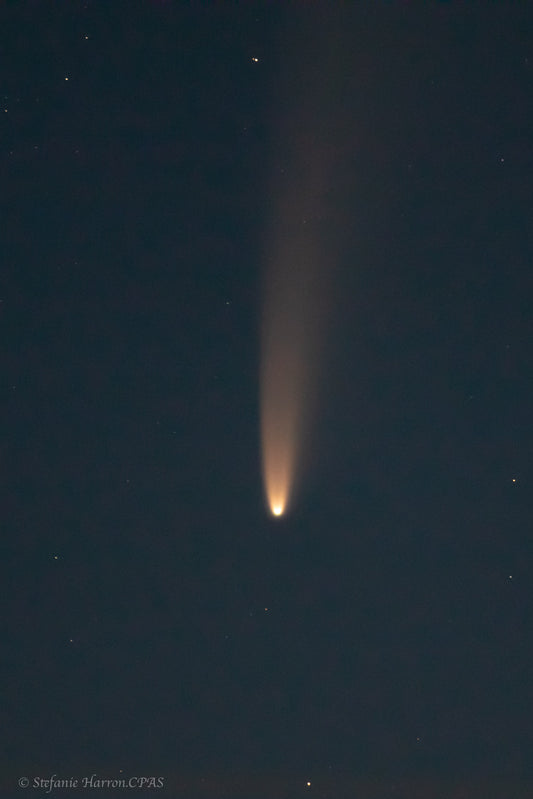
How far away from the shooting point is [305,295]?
6.56ft

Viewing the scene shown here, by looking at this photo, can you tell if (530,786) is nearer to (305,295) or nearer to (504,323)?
(504,323)

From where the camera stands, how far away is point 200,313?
2004mm

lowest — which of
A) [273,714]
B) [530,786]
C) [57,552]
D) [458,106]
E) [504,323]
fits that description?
[530,786]

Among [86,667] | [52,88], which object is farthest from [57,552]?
[52,88]

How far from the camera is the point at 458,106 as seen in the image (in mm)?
1979

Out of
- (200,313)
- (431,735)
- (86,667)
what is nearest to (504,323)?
(200,313)

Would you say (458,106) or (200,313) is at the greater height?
(458,106)

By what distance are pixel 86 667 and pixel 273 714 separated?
19.5 inches

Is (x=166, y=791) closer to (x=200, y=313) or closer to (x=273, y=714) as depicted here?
(x=273, y=714)

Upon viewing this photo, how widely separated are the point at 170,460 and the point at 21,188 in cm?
A: 80

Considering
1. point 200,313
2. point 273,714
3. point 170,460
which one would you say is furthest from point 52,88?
point 273,714

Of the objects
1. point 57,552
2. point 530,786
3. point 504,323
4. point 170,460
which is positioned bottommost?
point 530,786

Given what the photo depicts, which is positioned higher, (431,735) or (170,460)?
(170,460)

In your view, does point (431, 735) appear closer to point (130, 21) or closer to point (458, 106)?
point (458, 106)
